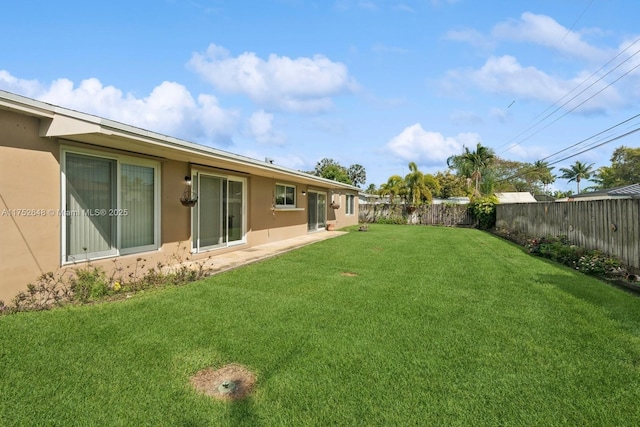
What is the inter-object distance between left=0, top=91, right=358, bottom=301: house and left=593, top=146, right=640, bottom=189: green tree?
4795 centimetres

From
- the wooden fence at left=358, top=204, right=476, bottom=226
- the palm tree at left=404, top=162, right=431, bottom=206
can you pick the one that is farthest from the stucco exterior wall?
the palm tree at left=404, top=162, right=431, bottom=206

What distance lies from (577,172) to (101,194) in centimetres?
7010

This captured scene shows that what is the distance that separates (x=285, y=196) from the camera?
41.7 ft

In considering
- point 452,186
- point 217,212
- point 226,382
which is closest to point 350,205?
point 217,212

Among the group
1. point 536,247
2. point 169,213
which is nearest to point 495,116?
point 536,247

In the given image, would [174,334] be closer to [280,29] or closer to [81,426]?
[81,426]

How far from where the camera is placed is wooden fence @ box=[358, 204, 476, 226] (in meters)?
22.9

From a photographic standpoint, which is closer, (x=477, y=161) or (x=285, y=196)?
(x=285, y=196)

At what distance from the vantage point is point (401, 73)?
43.1 feet

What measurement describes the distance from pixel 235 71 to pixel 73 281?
1219cm

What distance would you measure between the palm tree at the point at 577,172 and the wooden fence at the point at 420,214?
4573cm

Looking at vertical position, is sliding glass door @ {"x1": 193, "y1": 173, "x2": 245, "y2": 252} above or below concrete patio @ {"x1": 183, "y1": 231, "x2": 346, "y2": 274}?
above

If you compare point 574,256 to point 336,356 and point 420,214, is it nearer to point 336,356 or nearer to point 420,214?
point 336,356

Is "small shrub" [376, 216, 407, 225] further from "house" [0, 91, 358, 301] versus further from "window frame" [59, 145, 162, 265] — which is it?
"window frame" [59, 145, 162, 265]
